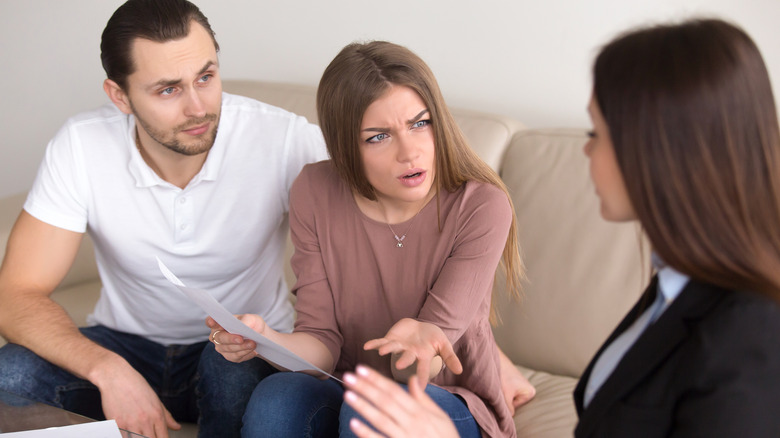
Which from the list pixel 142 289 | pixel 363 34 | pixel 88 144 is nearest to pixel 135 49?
pixel 88 144

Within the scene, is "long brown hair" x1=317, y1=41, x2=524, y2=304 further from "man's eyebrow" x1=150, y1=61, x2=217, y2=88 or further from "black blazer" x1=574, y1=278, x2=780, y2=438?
"black blazer" x1=574, y1=278, x2=780, y2=438

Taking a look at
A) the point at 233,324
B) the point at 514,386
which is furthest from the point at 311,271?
the point at 514,386

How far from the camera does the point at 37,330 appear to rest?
1.61 meters

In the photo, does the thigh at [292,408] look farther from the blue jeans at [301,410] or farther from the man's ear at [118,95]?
the man's ear at [118,95]

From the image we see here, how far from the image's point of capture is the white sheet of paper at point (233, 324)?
1170mm

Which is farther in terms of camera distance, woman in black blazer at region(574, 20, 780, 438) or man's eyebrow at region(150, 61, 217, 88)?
man's eyebrow at region(150, 61, 217, 88)

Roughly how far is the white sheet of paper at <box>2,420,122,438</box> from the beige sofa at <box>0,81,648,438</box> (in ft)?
1.42

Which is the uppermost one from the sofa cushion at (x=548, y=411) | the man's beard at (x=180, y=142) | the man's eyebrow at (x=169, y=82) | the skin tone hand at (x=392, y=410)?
the man's eyebrow at (x=169, y=82)

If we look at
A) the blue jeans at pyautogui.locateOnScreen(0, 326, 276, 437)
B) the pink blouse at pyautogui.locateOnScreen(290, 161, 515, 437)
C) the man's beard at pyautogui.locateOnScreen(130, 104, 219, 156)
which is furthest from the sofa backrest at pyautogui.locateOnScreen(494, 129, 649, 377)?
the man's beard at pyautogui.locateOnScreen(130, 104, 219, 156)

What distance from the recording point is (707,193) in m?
0.80

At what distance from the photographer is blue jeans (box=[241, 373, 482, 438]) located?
1.32 meters

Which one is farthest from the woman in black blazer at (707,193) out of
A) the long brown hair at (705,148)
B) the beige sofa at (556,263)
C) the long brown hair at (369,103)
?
the beige sofa at (556,263)

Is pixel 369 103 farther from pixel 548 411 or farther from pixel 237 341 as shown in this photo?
pixel 548 411

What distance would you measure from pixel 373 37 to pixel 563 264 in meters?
0.98
